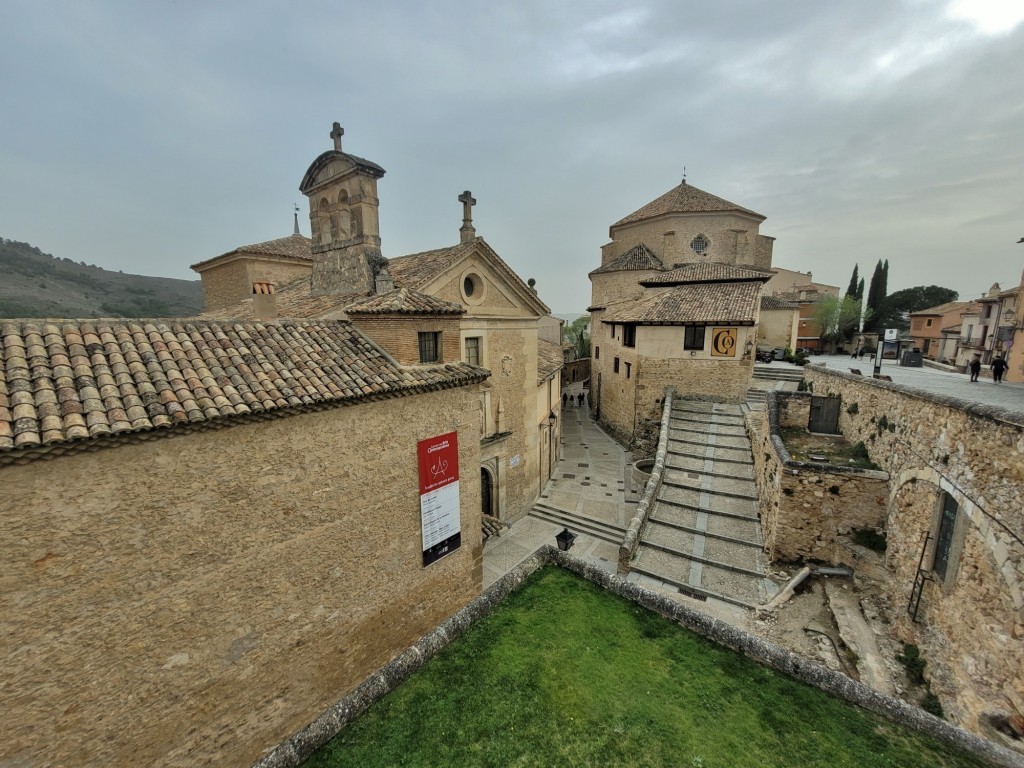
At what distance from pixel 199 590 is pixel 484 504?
10622 mm

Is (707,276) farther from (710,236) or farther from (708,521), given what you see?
(708,521)

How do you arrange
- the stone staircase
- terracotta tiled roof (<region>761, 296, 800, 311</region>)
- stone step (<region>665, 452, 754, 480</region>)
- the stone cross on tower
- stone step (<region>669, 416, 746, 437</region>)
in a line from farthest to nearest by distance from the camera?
terracotta tiled roof (<region>761, 296, 800, 311</region>)
stone step (<region>669, 416, 746, 437</region>)
stone step (<region>665, 452, 754, 480</region>)
the stone cross on tower
the stone staircase

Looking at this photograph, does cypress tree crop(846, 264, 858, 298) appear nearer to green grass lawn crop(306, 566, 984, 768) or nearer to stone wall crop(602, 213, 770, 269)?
stone wall crop(602, 213, 770, 269)

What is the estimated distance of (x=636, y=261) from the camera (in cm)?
2938

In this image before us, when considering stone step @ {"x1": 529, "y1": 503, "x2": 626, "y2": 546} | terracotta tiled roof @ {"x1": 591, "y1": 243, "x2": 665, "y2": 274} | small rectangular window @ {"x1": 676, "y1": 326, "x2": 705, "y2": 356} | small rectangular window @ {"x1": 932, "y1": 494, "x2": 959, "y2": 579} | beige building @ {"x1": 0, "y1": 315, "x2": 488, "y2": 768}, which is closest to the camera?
beige building @ {"x1": 0, "y1": 315, "x2": 488, "y2": 768}

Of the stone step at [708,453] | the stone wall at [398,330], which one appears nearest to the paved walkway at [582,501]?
the stone step at [708,453]

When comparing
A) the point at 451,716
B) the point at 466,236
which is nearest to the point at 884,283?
the point at 466,236

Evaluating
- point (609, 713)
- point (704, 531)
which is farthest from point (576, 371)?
point (609, 713)

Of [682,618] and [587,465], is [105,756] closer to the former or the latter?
[682,618]

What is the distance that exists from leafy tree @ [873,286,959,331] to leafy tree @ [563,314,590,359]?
3508 centimetres

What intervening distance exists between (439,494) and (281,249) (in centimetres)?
1922

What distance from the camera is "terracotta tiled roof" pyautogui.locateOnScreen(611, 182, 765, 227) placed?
2909 cm

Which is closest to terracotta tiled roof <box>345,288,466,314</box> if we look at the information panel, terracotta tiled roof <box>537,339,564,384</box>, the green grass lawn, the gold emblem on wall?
the information panel

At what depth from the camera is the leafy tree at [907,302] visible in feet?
162
